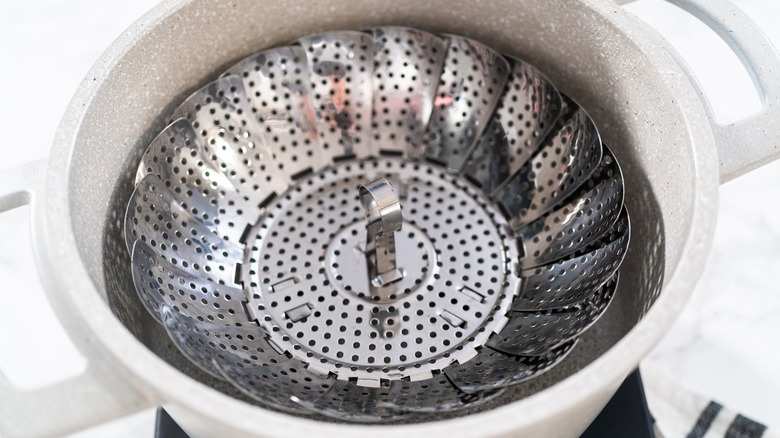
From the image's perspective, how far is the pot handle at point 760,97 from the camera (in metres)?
0.79

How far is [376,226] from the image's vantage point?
80 centimetres

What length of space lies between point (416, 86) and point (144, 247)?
0.35 meters

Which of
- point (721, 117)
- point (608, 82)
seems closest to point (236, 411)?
point (608, 82)

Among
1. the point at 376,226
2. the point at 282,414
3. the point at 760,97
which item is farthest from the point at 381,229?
the point at 760,97

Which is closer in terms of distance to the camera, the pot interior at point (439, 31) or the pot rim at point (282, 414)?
the pot rim at point (282, 414)

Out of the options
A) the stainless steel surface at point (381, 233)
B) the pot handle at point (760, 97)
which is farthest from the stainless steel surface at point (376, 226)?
the pot handle at point (760, 97)

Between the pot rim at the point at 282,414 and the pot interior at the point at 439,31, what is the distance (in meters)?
0.01

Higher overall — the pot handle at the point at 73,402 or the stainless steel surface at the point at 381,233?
the stainless steel surface at the point at 381,233

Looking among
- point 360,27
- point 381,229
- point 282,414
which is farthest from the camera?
point 360,27

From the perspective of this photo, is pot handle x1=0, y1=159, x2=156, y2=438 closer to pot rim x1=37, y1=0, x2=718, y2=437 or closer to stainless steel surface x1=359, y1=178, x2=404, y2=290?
pot rim x1=37, y1=0, x2=718, y2=437

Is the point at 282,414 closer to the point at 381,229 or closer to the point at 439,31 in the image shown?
the point at 381,229

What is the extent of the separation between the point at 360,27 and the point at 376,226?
0.95 feet

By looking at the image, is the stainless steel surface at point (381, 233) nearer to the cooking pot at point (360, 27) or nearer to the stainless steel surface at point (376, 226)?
the stainless steel surface at point (376, 226)

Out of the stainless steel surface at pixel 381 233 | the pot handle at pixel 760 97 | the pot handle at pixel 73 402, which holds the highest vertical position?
the pot handle at pixel 760 97
